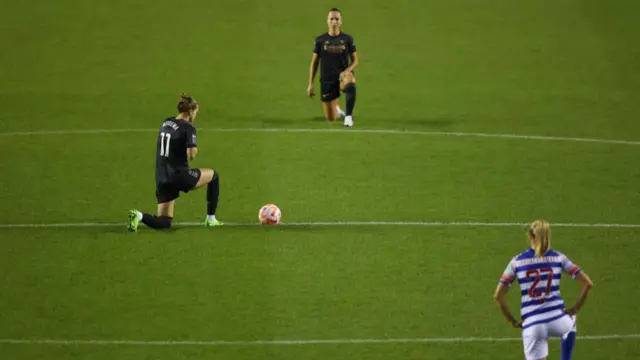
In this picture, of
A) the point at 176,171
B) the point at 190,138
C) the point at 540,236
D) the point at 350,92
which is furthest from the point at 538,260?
the point at 350,92

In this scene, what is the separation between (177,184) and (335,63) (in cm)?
638

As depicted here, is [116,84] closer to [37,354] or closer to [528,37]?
[528,37]

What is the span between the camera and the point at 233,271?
57.7ft

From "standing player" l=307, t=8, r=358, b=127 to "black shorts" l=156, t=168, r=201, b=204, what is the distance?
5.72 meters

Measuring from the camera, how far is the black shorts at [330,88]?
24453mm

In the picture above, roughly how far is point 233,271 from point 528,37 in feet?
48.0

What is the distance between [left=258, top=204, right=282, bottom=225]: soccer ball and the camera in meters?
19.2

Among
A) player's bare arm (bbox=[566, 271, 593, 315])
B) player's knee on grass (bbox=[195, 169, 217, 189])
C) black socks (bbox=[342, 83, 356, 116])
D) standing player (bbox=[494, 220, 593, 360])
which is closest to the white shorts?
standing player (bbox=[494, 220, 593, 360])

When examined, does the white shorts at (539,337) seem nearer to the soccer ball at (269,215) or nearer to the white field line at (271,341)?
the white field line at (271,341)

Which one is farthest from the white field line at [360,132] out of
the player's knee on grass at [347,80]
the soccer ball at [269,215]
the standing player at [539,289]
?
the standing player at [539,289]

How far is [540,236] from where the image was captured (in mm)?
12805

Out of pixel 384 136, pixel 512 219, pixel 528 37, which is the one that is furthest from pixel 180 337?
pixel 528 37

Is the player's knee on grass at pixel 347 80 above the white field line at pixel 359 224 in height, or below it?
above

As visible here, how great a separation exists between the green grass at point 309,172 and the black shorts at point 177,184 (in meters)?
0.53
